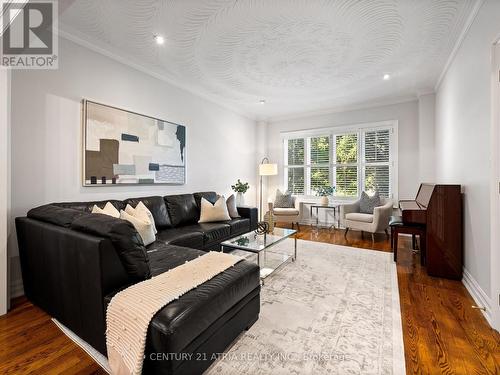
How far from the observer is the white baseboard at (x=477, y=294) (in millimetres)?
1872

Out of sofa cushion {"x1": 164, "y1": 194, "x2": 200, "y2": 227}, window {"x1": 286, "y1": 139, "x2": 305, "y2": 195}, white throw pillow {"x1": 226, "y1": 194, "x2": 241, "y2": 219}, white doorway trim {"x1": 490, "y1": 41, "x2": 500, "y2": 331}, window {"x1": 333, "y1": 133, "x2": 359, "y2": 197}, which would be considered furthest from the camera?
window {"x1": 286, "y1": 139, "x2": 305, "y2": 195}

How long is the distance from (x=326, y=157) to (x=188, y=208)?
3.46 meters

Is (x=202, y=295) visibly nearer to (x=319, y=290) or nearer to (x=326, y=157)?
(x=319, y=290)

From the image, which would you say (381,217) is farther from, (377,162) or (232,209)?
(232,209)

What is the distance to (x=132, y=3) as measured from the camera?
2146 millimetres

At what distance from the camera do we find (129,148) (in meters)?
3.15

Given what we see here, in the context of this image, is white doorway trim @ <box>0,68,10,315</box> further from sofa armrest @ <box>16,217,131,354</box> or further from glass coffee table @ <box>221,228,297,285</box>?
glass coffee table @ <box>221,228,297,285</box>

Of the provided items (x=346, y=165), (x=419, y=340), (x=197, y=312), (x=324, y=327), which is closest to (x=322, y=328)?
(x=324, y=327)

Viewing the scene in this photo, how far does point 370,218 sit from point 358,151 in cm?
166

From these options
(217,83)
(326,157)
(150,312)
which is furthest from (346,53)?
(150,312)

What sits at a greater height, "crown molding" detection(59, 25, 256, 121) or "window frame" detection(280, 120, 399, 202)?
"crown molding" detection(59, 25, 256, 121)

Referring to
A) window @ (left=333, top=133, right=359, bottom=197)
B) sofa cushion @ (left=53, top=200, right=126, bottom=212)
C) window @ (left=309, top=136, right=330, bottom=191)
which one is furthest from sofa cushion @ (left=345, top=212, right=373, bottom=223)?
sofa cushion @ (left=53, top=200, right=126, bottom=212)

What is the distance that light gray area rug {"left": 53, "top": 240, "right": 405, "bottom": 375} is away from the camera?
1401mm

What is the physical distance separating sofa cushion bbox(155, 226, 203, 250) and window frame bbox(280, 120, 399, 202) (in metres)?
3.45
